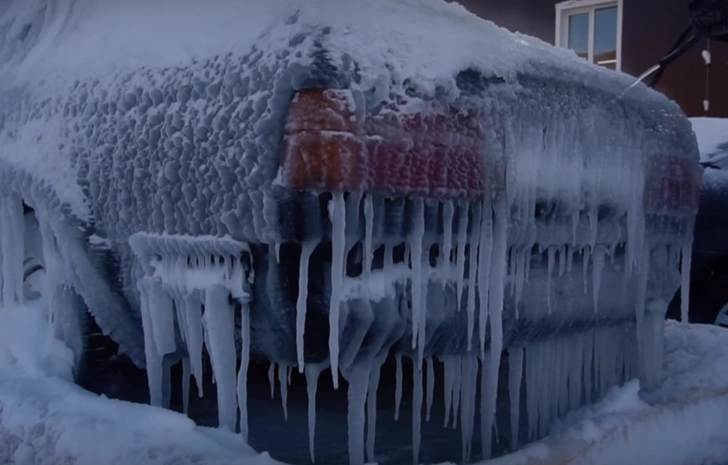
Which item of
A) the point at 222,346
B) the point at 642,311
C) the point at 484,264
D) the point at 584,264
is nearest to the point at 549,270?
the point at 584,264

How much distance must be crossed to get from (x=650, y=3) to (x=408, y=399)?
26.4ft

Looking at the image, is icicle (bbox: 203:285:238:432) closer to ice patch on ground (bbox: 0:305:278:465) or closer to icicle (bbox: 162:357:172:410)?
ice patch on ground (bbox: 0:305:278:465)

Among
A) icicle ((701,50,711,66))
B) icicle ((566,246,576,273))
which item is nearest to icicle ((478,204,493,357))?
icicle ((566,246,576,273))

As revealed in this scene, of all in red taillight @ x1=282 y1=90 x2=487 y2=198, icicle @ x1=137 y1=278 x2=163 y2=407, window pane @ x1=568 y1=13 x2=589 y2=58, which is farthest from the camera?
window pane @ x1=568 y1=13 x2=589 y2=58

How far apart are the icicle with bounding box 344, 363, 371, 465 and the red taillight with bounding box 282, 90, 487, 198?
398mm

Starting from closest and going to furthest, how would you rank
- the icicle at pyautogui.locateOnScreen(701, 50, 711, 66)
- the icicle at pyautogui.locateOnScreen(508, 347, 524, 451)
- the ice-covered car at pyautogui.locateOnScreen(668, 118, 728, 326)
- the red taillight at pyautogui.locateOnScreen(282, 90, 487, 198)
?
1. the red taillight at pyautogui.locateOnScreen(282, 90, 487, 198)
2. the icicle at pyautogui.locateOnScreen(508, 347, 524, 451)
3. the ice-covered car at pyautogui.locateOnScreen(668, 118, 728, 326)
4. the icicle at pyautogui.locateOnScreen(701, 50, 711, 66)

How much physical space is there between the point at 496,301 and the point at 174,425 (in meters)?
0.77

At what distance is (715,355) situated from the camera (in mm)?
2824

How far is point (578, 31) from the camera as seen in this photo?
10.2 metres

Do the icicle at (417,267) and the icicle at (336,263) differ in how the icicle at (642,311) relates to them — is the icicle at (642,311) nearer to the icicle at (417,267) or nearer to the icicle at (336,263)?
the icicle at (417,267)

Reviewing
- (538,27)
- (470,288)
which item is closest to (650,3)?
(538,27)

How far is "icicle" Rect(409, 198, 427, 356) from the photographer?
1658 millimetres

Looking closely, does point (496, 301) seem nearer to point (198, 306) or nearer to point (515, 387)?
point (515, 387)

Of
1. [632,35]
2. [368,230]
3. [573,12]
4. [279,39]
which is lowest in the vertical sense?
[368,230]
